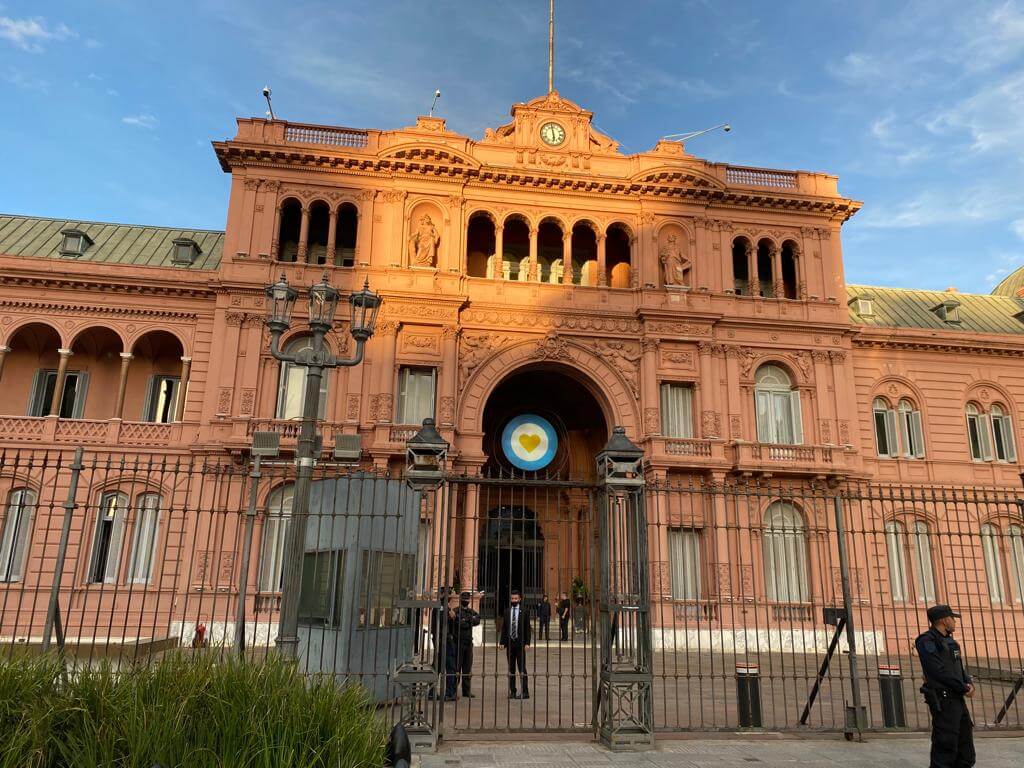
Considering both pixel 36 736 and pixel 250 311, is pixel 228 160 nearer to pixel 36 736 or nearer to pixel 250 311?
pixel 250 311

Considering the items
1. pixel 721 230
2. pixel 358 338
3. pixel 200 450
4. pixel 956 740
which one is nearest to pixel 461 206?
pixel 721 230

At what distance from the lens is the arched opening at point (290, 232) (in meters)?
27.1

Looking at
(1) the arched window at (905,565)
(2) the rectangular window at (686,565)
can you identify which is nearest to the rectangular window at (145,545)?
(2) the rectangular window at (686,565)

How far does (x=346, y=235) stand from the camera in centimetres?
2819

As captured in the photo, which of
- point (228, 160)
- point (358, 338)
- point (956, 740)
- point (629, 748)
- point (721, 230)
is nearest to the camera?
point (956, 740)

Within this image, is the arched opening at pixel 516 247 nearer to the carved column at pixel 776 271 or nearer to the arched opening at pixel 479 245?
the arched opening at pixel 479 245

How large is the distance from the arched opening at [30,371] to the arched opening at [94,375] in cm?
73

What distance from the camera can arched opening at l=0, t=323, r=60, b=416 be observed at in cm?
2525

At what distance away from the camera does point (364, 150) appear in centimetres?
2672

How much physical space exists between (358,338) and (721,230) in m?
19.8

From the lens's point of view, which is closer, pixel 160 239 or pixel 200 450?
pixel 200 450

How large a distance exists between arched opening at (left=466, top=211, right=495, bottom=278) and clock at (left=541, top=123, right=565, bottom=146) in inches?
159

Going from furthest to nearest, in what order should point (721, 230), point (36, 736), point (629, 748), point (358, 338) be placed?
point (721, 230) < point (358, 338) < point (629, 748) < point (36, 736)

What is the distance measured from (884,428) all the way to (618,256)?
1308 cm
